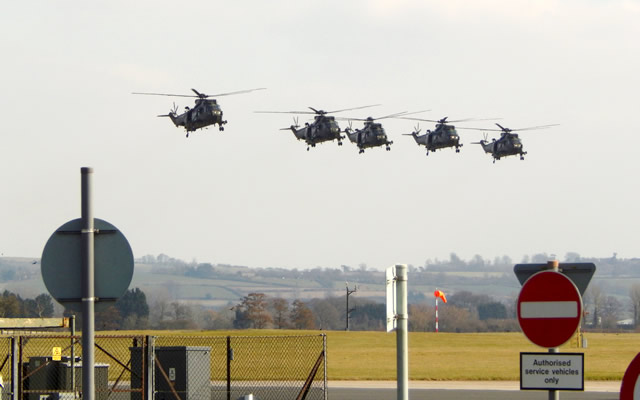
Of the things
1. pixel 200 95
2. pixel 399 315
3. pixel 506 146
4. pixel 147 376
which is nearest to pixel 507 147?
pixel 506 146

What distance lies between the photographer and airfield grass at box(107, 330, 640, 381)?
40875 mm

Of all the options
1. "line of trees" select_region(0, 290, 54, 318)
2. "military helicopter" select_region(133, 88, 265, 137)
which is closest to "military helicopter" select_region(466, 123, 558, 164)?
"military helicopter" select_region(133, 88, 265, 137)

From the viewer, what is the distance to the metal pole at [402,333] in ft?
32.8

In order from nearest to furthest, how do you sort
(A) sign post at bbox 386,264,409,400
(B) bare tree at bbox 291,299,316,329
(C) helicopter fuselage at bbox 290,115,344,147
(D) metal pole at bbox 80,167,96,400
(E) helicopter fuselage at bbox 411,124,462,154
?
1. (D) metal pole at bbox 80,167,96,400
2. (A) sign post at bbox 386,264,409,400
3. (C) helicopter fuselage at bbox 290,115,344,147
4. (E) helicopter fuselage at bbox 411,124,462,154
5. (B) bare tree at bbox 291,299,316,329

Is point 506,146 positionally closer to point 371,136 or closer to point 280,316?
point 371,136

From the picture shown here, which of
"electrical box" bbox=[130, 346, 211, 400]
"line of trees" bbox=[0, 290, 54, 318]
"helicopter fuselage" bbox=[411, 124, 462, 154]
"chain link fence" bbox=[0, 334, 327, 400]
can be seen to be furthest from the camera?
"line of trees" bbox=[0, 290, 54, 318]

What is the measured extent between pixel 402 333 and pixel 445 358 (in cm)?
4483

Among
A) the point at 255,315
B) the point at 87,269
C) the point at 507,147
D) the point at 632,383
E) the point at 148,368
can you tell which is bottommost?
the point at 255,315

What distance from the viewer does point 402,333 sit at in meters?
10.0

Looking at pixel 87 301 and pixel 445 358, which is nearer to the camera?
pixel 87 301

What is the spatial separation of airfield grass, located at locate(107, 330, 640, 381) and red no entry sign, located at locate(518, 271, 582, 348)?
84.3 ft

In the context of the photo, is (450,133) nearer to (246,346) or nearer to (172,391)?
(246,346)

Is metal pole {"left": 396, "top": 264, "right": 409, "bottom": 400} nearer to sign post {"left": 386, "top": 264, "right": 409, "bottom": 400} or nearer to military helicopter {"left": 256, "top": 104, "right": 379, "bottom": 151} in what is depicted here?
sign post {"left": 386, "top": 264, "right": 409, "bottom": 400}

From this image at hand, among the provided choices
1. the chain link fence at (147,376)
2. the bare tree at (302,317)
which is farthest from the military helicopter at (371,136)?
the bare tree at (302,317)
